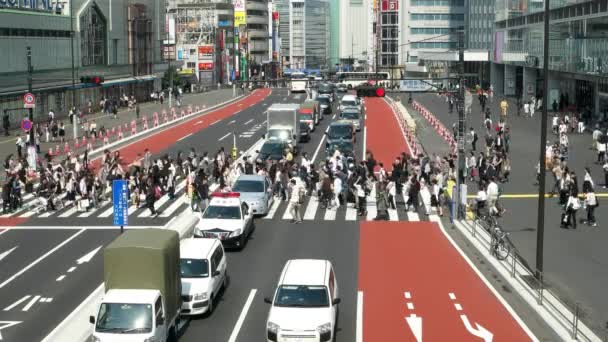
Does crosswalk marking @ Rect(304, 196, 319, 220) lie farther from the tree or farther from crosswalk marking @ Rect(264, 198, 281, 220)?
the tree

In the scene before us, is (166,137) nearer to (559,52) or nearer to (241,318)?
(559,52)

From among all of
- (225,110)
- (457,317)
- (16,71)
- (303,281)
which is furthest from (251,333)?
(225,110)

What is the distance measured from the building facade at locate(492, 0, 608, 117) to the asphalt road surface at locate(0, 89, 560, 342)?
3226 cm

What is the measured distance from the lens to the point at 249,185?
36375 mm

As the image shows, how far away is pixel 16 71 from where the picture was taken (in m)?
71.8

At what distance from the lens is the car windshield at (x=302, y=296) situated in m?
19.7

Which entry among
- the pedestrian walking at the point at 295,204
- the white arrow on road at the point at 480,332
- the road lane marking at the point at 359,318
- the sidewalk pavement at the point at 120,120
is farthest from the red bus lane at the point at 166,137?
the white arrow on road at the point at 480,332

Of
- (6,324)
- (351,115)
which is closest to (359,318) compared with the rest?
(6,324)

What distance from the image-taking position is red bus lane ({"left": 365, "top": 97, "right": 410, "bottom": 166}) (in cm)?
5588

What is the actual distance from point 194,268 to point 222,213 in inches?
301

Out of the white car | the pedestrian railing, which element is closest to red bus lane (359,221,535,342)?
the pedestrian railing

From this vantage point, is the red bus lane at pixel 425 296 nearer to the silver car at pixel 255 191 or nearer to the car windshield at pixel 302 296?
the car windshield at pixel 302 296

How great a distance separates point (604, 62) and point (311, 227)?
37.8m

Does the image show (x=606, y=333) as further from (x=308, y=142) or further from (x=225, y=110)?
(x=225, y=110)
